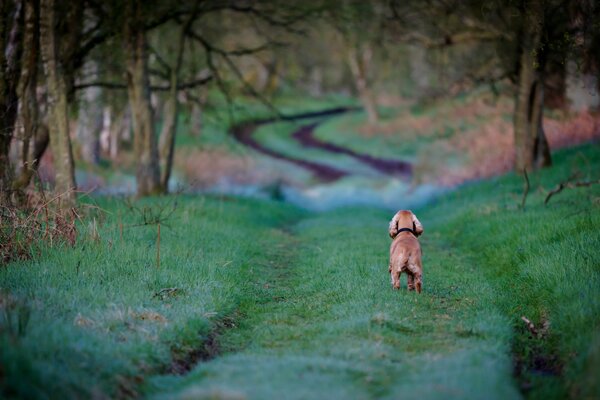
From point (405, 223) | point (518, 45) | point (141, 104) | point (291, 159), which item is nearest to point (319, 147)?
point (291, 159)

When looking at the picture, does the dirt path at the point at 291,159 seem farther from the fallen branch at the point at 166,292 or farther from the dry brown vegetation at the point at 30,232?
the fallen branch at the point at 166,292

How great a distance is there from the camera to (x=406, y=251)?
343 inches

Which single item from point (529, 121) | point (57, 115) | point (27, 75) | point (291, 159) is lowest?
point (291, 159)

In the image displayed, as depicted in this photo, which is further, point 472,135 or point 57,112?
point 472,135

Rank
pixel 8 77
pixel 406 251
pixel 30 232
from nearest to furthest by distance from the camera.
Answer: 1. pixel 406 251
2. pixel 30 232
3. pixel 8 77

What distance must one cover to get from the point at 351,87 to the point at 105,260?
73086 mm

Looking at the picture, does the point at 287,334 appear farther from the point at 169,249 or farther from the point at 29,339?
the point at 169,249

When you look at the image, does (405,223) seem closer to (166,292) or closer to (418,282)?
(418,282)

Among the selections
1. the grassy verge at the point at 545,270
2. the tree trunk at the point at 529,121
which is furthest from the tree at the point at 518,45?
the grassy verge at the point at 545,270

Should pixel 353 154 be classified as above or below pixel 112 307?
above

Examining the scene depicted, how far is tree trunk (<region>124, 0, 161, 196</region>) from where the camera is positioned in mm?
17850

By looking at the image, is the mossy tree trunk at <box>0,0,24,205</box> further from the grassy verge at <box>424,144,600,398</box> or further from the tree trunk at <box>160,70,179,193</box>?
the grassy verge at <box>424,144,600,398</box>

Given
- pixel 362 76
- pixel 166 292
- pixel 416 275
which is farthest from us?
pixel 362 76

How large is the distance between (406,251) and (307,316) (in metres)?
1.47
